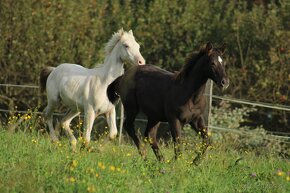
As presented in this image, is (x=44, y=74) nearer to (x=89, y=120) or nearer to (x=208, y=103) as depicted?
(x=89, y=120)

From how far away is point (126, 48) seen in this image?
1201 cm

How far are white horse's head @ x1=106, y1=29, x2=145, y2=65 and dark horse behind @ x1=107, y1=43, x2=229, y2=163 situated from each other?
859mm

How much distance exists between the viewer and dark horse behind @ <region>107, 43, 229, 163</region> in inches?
396

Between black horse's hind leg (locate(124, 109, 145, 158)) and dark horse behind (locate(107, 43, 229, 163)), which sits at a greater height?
dark horse behind (locate(107, 43, 229, 163))

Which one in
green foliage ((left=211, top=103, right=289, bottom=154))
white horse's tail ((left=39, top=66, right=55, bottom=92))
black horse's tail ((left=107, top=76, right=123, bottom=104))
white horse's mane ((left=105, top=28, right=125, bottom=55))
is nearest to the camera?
black horse's tail ((left=107, top=76, right=123, bottom=104))

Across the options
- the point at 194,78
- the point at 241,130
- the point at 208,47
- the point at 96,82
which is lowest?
the point at 241,130

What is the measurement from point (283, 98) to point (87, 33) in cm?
445

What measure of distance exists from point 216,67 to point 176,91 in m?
0.62

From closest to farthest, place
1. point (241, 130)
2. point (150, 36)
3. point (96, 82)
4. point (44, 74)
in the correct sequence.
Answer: point (96, 82)
point (44, 74)
point (241, 130)
point (150, 36)

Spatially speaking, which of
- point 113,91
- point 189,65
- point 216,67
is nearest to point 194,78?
point 189,65

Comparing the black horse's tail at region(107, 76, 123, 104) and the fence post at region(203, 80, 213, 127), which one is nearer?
the black horse's tail at region(107, 76, 123, 104)

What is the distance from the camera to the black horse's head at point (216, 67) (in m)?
9.91

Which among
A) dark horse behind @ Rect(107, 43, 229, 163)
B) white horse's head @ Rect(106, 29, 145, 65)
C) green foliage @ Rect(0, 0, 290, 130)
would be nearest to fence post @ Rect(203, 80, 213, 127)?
white horse's head @ Rect(106, 29, 145, 65)

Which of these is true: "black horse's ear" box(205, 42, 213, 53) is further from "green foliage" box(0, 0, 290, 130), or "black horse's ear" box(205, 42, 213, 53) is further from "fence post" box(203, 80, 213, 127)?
"green foliage" box(0, 0, 290, 130)
